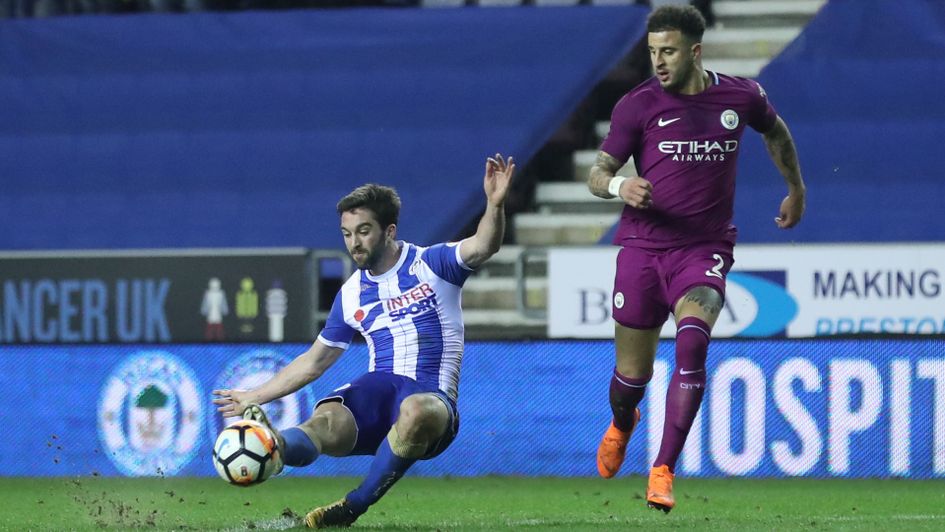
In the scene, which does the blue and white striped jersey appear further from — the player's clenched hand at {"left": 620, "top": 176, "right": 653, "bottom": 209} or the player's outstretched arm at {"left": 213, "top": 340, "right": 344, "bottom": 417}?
the player's clenched hand at {"left": 620, "top": 176, "right": 653, "bottom": 209}

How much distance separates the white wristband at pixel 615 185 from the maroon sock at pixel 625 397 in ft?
3.14

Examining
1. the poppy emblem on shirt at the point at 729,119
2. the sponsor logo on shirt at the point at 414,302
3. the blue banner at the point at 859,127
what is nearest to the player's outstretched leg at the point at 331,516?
the sponsor logo on shirt at the point at 414,302

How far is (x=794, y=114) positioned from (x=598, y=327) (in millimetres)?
3618

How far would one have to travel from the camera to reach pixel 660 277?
7133 mm

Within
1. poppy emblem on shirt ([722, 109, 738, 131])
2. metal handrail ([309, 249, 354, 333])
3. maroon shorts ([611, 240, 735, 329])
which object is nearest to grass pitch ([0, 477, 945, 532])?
maroon shorts ([611, 240, 735, 329])

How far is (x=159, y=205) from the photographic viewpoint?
640 inches

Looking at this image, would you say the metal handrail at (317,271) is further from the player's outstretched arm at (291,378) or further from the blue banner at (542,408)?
the player's outstretched arm at (291,378)

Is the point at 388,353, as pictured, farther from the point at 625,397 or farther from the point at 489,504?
the point at 489,504

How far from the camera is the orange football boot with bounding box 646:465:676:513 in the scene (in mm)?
6500

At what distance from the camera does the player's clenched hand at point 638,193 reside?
656cm

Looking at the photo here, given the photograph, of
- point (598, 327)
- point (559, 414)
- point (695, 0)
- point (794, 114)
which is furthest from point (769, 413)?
point (695, 0)

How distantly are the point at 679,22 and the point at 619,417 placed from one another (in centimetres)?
176

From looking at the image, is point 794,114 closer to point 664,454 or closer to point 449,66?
point 449,66

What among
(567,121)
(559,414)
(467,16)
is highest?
(467,16)
